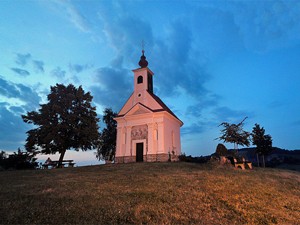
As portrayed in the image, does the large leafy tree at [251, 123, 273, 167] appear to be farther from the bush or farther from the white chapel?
the bush

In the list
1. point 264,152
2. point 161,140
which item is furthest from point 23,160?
point 264,152

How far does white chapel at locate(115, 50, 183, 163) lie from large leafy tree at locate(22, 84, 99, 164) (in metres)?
4.03

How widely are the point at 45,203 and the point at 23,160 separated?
2160 centimetres

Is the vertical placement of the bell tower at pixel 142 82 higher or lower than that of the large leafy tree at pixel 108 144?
higher

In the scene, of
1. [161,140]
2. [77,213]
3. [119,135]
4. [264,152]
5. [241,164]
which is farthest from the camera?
[264,152]

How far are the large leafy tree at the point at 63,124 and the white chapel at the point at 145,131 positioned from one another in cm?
403

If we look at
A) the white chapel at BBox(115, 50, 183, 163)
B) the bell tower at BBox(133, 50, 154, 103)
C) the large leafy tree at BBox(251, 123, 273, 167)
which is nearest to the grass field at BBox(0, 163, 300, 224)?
the white chapel at BBox(115, 50, 183, 163)

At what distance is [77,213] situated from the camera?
6.73 meters

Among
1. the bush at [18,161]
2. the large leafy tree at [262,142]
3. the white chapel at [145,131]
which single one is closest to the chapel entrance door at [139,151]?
the white chapel at [145,131]

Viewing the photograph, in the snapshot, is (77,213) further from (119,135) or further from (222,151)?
(119,135)

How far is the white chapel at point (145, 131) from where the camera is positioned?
2733 cm

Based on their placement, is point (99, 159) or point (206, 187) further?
point (99, 159)

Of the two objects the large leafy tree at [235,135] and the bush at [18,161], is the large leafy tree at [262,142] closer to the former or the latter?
the large leafy tree at [235,135]

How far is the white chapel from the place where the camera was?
89.7 feet
